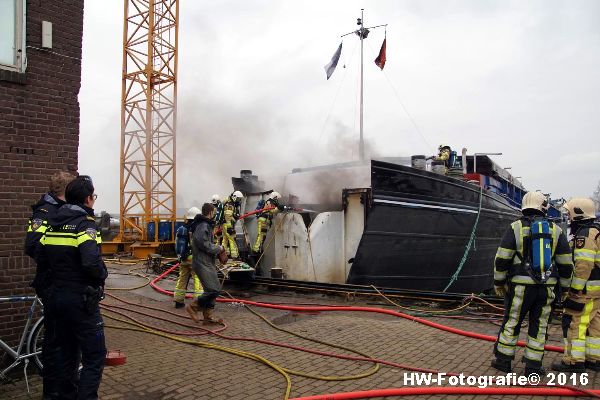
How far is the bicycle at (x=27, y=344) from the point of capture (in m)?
4.00

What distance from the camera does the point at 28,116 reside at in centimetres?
443

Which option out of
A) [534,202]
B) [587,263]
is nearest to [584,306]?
[587,263]

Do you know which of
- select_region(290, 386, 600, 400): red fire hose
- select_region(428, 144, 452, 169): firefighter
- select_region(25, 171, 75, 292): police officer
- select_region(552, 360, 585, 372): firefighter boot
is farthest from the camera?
select_region(428, 144, 452, 169): firefighter

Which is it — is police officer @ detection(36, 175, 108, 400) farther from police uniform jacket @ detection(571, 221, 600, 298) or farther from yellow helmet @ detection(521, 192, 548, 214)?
police uniform jacket @ detection(571, 221, 600, 298)

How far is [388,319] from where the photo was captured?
660 cm

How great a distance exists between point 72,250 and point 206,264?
3277mm

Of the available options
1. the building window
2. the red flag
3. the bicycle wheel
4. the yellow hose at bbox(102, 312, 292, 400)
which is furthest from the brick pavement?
the red flag

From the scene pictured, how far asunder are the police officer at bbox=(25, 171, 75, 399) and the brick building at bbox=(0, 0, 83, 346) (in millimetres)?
789

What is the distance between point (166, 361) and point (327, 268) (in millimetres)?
4941

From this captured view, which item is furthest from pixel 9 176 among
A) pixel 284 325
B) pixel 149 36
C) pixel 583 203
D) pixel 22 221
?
pixel 149 36

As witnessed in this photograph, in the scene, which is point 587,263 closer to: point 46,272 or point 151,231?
point 46,272

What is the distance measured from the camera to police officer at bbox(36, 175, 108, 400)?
318cm

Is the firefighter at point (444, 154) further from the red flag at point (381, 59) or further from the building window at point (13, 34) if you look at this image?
the red flag at point (381, 59)

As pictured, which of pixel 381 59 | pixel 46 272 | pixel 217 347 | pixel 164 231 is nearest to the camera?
pixel 46 272
